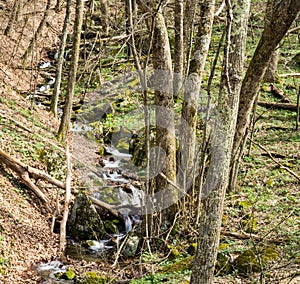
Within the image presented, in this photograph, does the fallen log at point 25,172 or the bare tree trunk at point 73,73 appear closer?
the fallen log at point 25,172

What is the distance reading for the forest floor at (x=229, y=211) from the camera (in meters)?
7.53

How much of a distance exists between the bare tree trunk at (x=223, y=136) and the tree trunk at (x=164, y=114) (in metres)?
4.04

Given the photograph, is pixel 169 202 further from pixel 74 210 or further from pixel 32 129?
pixel 32 129

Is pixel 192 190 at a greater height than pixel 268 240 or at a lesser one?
greater

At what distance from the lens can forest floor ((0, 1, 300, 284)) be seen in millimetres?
7531

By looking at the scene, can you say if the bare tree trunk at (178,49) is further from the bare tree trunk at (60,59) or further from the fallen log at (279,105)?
the fallen log at (279,105)

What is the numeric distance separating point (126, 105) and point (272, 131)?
6399 mm

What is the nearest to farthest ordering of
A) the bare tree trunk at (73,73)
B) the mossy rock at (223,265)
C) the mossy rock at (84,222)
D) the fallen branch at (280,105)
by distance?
the mossy rock at (223,265) < the mossy rock at (84,222) < the bare tree trunk at (73,73) < the fallen branch at (280,105)

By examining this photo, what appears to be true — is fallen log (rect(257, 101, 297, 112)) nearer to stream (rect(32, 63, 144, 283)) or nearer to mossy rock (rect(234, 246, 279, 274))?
stream (rect(32, 63, 144, 283))

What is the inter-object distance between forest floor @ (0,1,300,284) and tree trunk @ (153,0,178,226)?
89 cm

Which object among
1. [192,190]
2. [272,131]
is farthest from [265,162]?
[192,190]

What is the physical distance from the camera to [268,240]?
8102mm

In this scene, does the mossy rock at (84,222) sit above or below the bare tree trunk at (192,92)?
below

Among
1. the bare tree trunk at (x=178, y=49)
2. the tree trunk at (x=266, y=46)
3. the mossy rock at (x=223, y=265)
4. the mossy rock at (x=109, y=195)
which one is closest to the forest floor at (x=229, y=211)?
the mossy rock at (x=223, y=265)
